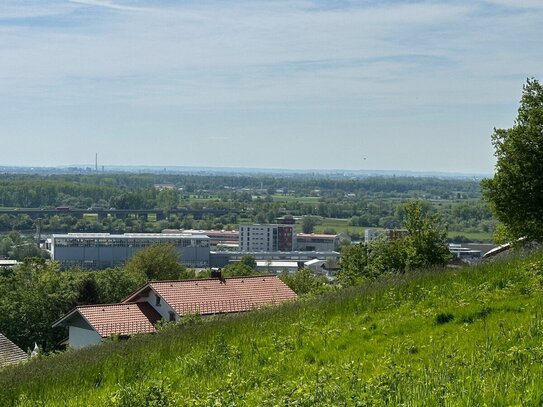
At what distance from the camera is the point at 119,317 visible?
93.4ft

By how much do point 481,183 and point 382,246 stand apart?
20.3 ft

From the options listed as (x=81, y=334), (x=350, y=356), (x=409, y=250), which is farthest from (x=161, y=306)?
→ (x=350, y=356)

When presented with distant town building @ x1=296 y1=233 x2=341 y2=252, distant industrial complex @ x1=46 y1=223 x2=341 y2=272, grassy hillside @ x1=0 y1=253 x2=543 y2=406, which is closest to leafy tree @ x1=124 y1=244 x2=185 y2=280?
distant industrial complex @ x1=46 y1=223 x2=341 y2=272

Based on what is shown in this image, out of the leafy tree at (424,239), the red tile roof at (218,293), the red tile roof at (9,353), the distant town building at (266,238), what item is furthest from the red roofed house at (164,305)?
the distant town building at (266,238)

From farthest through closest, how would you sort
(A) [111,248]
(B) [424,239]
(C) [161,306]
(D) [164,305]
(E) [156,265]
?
(A) [111,248] < (E) [156,265] < (B) [424,239] < (C) [161,306] < (D) [164,305]

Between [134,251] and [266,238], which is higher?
[134,251]

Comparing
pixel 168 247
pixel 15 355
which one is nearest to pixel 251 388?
pixel 15 355

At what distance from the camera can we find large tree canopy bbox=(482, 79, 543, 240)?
29.4 metres

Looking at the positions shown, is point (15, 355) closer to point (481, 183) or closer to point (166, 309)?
point (166, 309)

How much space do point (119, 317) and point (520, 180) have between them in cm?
1406

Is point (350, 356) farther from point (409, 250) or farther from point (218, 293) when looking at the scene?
point (409, 250)

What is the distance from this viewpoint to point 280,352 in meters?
11.2

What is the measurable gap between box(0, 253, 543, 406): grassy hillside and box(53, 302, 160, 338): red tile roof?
12808 mm

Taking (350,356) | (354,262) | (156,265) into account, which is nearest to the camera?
(350,356)
